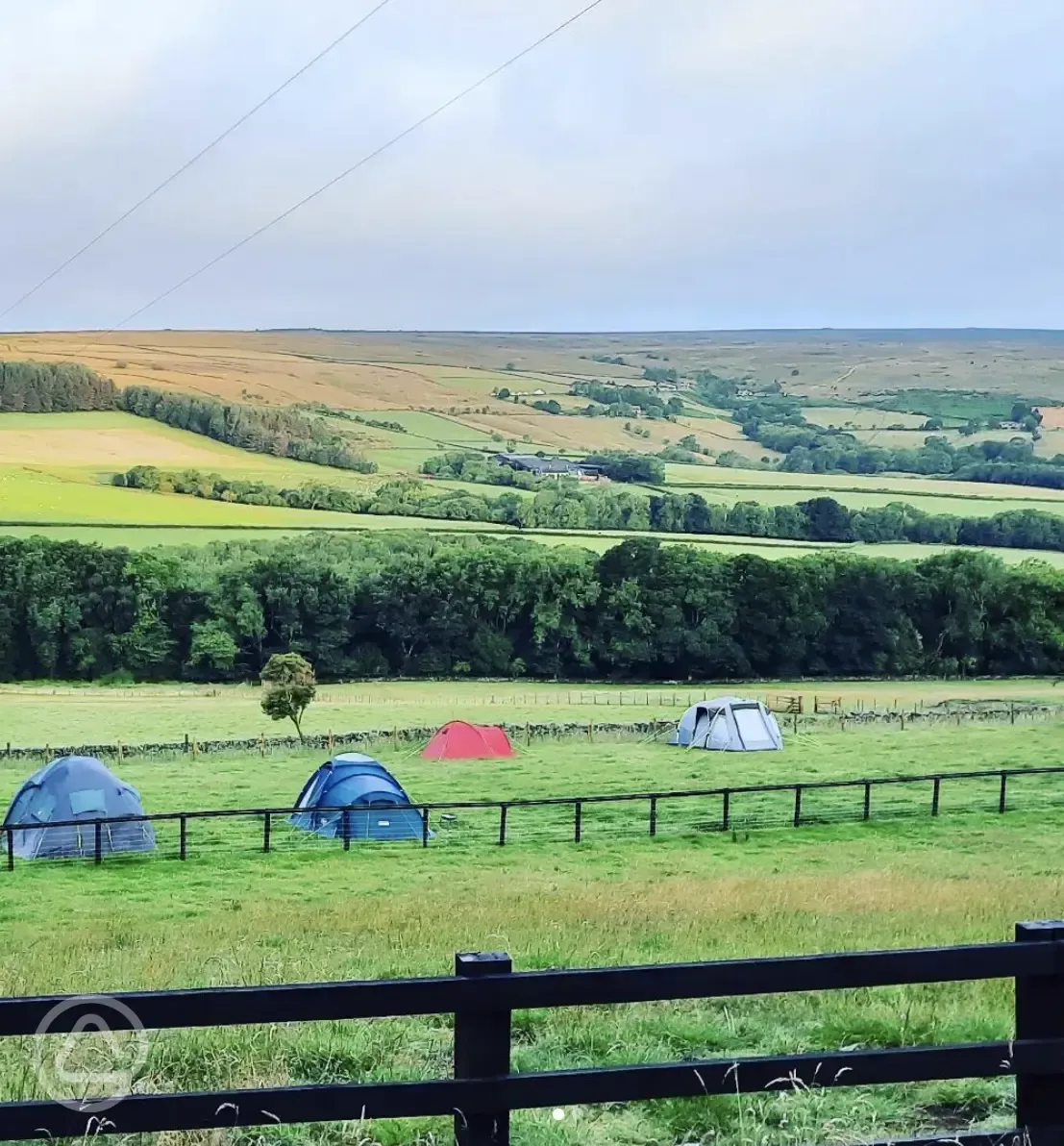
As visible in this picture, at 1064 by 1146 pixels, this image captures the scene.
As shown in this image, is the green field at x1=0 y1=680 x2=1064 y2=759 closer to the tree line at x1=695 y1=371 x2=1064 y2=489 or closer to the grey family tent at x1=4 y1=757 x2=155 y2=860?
the grey family tent at x1=4 y1=757 x2=155 y2=860

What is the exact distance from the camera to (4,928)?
38.7ft

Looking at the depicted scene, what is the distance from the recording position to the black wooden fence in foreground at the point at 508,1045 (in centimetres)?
271

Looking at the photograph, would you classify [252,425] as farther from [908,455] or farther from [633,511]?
[908,455]

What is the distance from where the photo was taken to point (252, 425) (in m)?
18.0

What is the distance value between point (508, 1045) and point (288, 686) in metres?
13.2

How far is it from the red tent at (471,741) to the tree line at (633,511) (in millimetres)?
2812

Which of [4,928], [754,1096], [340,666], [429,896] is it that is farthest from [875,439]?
[754,1096]

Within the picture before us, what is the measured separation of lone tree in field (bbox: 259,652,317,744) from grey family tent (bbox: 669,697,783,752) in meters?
4.24

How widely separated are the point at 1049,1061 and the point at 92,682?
1387 cm

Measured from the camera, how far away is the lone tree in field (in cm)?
1569

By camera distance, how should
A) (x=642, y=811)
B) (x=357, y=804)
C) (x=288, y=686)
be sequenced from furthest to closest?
(x=288, y=686), (x=642, y=811), (x=357, y=804)

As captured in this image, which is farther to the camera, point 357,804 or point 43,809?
point 357,804

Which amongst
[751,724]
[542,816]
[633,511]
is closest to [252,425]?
[633,511]

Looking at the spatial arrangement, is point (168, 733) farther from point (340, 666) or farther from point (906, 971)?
point (906, 971)
